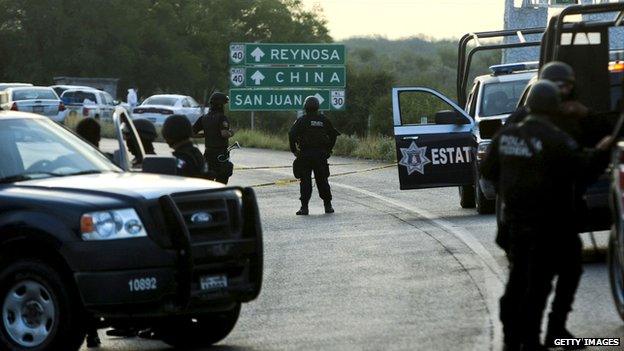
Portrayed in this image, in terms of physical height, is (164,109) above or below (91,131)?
below

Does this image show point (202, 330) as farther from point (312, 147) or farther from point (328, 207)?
point (312, 147)

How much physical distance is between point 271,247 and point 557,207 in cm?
898

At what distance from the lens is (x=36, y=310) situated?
998 cm

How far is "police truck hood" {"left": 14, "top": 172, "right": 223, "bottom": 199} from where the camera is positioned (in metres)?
10.1

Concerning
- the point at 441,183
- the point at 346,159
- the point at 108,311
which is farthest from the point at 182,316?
the point at 346,159

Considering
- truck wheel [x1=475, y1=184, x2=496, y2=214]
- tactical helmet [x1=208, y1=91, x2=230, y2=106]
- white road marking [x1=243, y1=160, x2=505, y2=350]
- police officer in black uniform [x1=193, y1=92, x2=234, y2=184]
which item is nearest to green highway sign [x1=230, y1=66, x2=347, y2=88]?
white road marking [x1=243, y1=160, x2=505, y2=350]

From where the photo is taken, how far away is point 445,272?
14.8 m

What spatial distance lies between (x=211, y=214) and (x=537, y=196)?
2.24m

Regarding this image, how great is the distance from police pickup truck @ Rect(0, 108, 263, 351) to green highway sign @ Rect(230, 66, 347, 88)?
30.3 meters

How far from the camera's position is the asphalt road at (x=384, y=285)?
10859 mm

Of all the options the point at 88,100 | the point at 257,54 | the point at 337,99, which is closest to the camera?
the point at 337,99

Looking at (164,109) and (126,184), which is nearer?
(126,184)

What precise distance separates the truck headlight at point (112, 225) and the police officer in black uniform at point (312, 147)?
1311 cm

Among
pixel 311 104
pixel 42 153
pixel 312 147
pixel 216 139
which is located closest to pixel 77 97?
pixel 312 147
